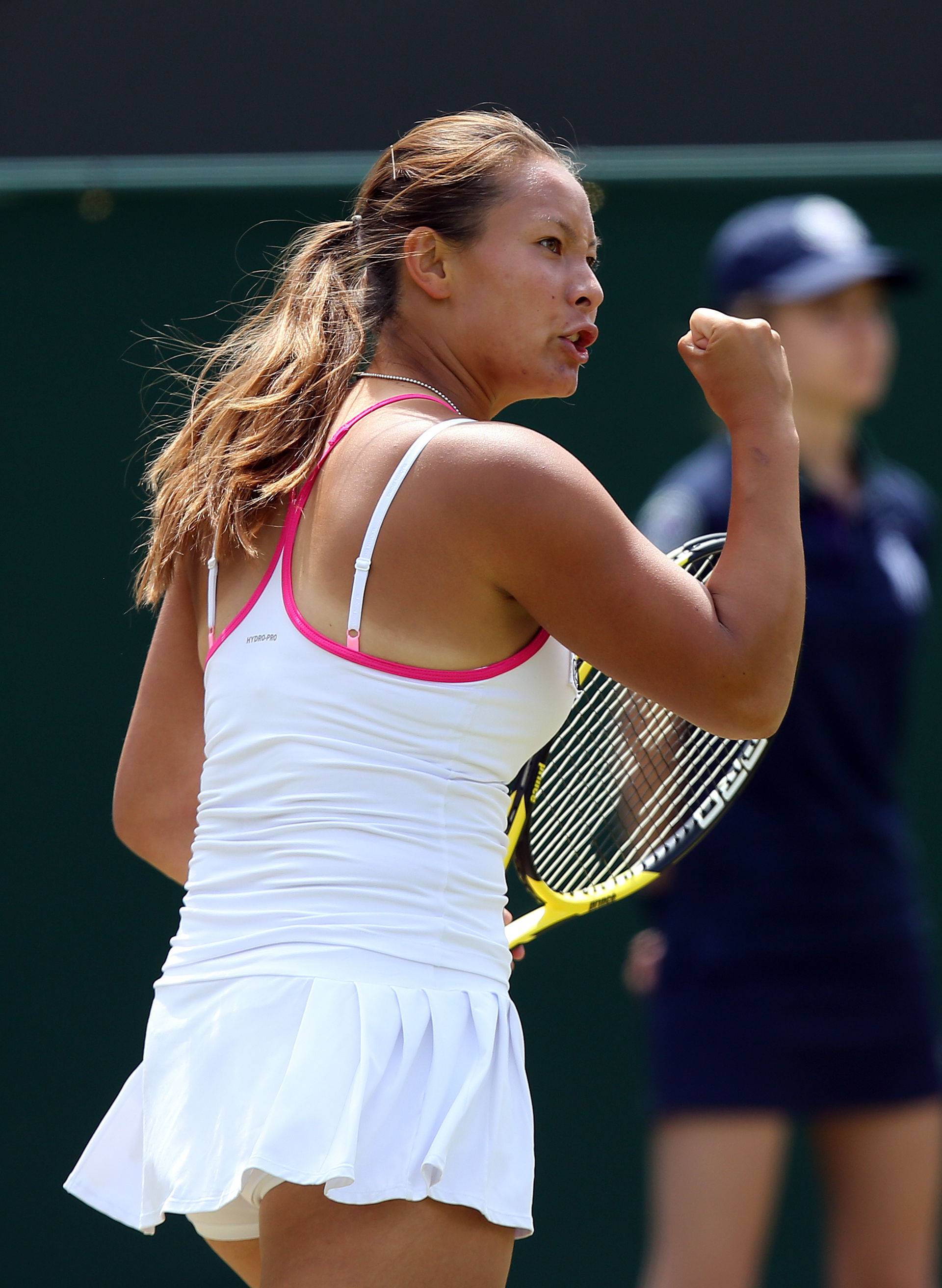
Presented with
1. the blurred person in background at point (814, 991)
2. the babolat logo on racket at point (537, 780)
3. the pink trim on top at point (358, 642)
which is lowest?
the blurred person in background at point (814, 991)

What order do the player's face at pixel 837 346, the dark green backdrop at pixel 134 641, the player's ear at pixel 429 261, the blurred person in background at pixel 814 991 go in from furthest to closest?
the dark green backdrop at pixel 134 641 → the player's face at pixel 837 346 → the blurred person in background at pixel 814 991 → the player's ear at pixel 429 261

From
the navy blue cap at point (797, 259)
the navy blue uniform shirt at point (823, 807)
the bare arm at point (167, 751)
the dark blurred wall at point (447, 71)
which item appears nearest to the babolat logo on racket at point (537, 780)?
the bare arm at point (167, 751)

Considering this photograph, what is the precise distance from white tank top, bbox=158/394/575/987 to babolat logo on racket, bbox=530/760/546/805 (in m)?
0.39

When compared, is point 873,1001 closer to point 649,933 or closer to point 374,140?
point 649,933

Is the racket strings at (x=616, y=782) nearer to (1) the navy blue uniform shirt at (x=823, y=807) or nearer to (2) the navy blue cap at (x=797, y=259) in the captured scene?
(1) the navy blue uniform shirt at (x=823, y=807)

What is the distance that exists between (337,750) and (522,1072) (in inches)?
12.5

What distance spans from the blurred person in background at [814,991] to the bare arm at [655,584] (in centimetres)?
114

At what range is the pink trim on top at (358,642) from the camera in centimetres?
138

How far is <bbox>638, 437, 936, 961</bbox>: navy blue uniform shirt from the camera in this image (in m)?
2.56

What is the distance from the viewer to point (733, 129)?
11.1 ft

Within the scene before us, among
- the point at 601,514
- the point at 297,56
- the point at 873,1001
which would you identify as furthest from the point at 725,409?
the point at 297,56

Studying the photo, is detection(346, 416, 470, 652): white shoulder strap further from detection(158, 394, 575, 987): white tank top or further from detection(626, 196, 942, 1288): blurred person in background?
detection(626, 196, 942, 1288): blurred person in background

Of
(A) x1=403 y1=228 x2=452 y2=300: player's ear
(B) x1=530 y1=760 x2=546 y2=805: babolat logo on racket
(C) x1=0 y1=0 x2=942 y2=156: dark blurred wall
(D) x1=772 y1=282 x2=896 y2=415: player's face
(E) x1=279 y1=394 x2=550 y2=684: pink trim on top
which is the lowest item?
(B) x1=530 y1=760 x2=546 y2=805: babolat logo on racket

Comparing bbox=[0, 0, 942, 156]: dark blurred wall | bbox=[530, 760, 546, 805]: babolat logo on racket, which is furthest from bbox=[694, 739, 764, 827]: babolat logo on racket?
bbox=[0, 0, 942, 156]: dark blurred wall
